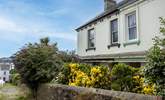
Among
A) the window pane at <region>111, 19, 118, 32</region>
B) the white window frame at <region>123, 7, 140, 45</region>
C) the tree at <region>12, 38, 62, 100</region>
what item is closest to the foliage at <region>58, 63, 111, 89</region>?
the tree at <region>12, 38, 62, 100</region>

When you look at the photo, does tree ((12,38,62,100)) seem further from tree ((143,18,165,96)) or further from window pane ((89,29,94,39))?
tree ((143,18,165,96))

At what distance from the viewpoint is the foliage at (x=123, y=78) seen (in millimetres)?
10367

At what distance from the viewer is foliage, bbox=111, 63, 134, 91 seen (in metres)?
10.4

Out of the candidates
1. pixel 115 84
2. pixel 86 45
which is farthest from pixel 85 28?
pixel 115 84

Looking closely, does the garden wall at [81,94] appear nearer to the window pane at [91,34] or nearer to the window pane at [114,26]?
the window pane at [114,26]

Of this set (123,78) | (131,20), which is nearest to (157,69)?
(123,78)

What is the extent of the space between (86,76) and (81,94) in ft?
8.31

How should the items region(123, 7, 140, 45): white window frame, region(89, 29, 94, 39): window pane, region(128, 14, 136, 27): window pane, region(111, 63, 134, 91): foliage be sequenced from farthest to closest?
region(89, 29, 94, 39): window pane → region(128, 14, 136, 27): window pane → region(123, 7, 140, 45): white window frame → region(111, 63, 134, 91): foliage

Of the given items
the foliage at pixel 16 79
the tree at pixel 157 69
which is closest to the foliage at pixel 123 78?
the tree at pixel 157 69

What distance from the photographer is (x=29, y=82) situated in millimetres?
19328

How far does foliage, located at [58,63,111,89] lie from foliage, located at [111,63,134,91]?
962 millimetres

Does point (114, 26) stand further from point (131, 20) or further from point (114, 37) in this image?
point (131, 20)

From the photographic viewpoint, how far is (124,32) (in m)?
18.2

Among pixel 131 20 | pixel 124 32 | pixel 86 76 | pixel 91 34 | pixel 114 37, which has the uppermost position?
pixel 131 20
